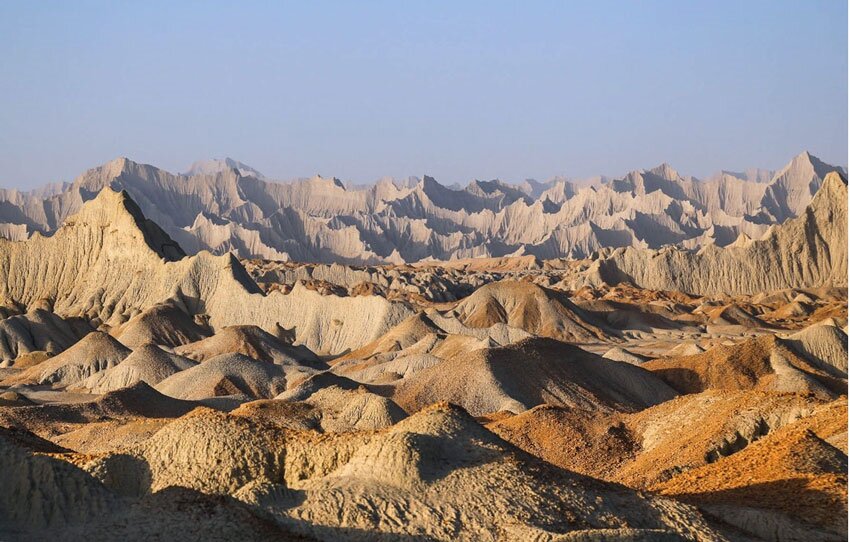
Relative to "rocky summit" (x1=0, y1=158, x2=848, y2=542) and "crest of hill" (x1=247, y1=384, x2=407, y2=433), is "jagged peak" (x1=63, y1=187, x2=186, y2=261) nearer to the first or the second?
"rocky summit" (x1=0, y1=158, x2=848, y2=542)

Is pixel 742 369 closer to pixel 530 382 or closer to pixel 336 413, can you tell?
pixel 530 382

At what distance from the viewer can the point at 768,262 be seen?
122 metres

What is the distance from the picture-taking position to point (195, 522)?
1622 cm

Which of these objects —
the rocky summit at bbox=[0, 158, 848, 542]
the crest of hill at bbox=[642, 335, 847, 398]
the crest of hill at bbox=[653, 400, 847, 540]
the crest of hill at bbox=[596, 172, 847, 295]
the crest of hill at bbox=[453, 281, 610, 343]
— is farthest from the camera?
the crest of hill at bbox=[596, 172, 847, 295]

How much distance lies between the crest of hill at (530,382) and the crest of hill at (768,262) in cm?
6545

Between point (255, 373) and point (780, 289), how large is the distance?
72.2 metres

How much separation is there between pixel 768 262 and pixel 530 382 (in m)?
78.6

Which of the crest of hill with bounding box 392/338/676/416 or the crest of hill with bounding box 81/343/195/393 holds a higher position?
the crest of hill with bounding box 392/338/676/416

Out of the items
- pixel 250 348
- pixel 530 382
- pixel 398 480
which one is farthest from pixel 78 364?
pixel 398 480

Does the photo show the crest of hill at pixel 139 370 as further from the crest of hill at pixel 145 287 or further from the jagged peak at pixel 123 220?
the jagged peak at pixel 123 220

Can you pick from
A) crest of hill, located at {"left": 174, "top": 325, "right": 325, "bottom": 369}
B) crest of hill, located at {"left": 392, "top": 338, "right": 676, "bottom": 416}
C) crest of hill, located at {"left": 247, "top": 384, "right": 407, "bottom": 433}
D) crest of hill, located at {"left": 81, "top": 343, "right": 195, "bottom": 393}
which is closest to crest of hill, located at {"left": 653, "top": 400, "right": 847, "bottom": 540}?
crest of hill, located at {"left": 247, "top": 384, "right": 407, "bottom": 433}

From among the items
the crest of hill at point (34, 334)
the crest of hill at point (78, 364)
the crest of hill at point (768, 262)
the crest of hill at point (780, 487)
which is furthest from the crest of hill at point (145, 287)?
the crest of hill at point (780, 487)

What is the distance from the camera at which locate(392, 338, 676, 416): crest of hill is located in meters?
47.4

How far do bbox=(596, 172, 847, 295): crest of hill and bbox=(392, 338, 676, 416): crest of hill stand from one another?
65.4 m
